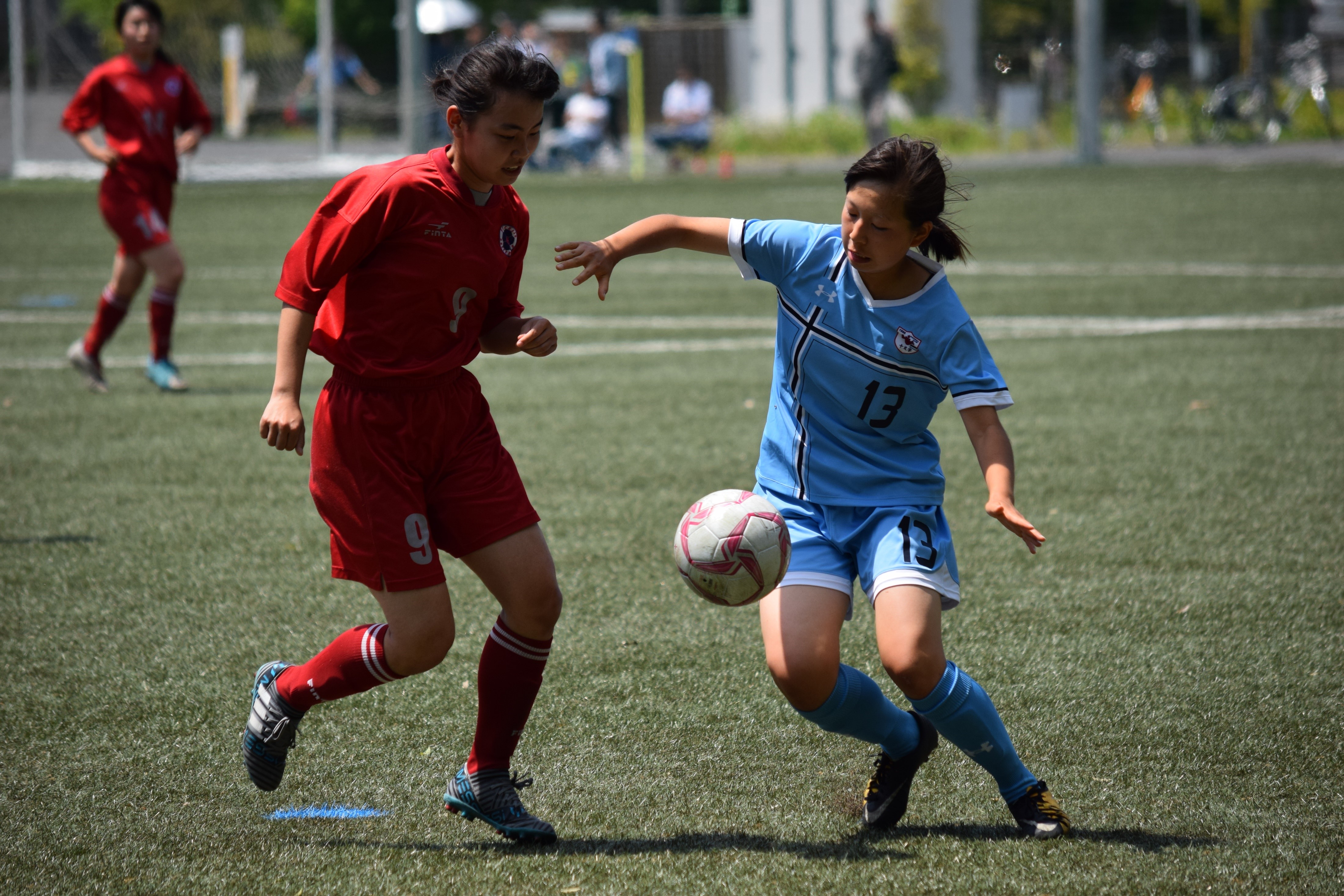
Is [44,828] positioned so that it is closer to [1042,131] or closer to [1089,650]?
[1089,650]

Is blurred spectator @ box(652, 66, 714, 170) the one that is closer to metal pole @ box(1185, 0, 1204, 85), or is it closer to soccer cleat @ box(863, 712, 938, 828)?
metal pole @ box(1185, 0, 1204, 85)

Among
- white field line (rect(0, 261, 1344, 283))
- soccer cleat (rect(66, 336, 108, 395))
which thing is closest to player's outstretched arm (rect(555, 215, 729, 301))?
soccer cleat (rect(66, 336, 108, 395))

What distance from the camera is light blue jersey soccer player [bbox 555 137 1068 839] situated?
3336 mm

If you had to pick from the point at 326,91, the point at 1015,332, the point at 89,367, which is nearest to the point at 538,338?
the point at 89,367

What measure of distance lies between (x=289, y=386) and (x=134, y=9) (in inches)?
261

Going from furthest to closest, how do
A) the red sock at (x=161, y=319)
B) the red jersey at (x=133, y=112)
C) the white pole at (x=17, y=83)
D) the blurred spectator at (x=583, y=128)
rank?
1. the blurred spectator at (x=583, y=128)
2. the white pole at (x=17, y=83)
3. the red jersey at (x=133, y=112)
4. the red sock at (x=161, y=319)

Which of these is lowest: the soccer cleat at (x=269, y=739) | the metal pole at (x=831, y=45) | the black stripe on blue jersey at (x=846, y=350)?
the soccer cleat at (x=269, y=739)

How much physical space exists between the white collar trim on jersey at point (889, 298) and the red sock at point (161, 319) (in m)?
6.40

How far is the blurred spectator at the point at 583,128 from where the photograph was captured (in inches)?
1089

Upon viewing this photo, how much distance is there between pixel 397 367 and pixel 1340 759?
2624 mm

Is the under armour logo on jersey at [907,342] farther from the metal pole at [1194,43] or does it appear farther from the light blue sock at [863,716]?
the metal pole at [1194,43]

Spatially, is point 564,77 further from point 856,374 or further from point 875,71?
point 856,374

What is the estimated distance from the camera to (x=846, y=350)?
356cm

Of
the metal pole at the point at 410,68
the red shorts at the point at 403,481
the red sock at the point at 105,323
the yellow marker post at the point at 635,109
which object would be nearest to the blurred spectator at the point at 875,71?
the yellow marker post at the point at 635,109
